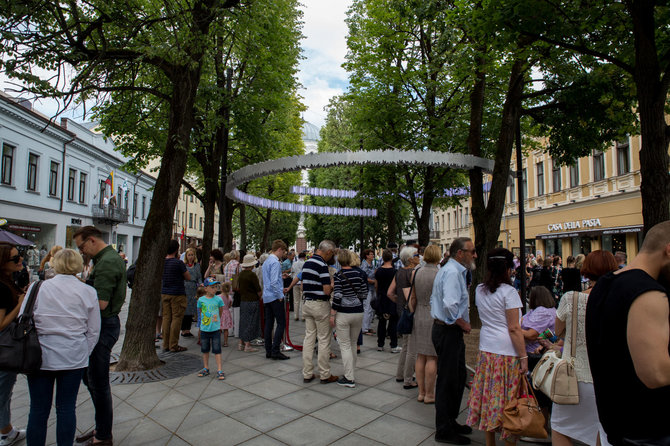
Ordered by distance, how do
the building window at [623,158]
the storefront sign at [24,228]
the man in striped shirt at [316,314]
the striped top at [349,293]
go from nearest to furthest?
the striped top at [349,293]
the man in striped shirt at [316,314]
the building window at [623,158]
the storefront sign at [24,228]

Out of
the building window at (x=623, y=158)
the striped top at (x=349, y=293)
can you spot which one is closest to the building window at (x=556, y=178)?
the building window at (x=623, y=158)

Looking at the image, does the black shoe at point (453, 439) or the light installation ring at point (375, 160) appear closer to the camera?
the black shoe at point (453, 439)

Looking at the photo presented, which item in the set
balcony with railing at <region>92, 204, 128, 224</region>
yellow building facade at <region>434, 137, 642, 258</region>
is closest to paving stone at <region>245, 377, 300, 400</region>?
yellow building facade at <region>434, 137, 642, 258</region>

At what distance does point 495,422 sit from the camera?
3785mm

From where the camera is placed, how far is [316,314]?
664 centimetres

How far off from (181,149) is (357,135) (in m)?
11.4

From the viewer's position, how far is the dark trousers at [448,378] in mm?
4359

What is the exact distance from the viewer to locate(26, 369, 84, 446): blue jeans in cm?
358

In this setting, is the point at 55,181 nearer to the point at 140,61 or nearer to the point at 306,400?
the point at 140,61

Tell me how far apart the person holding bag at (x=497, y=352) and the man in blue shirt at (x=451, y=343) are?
35cm

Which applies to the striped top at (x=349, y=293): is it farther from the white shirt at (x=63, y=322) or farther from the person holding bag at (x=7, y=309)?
→ the person holding bag at (x=7, y=309)

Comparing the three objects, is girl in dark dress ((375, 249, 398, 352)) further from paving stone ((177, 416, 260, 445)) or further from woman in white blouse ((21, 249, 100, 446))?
woman in white blouse ((21, 249, 100, 446))

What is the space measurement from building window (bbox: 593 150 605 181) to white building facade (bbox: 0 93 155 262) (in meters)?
25.8

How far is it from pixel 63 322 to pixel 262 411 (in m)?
2.62
